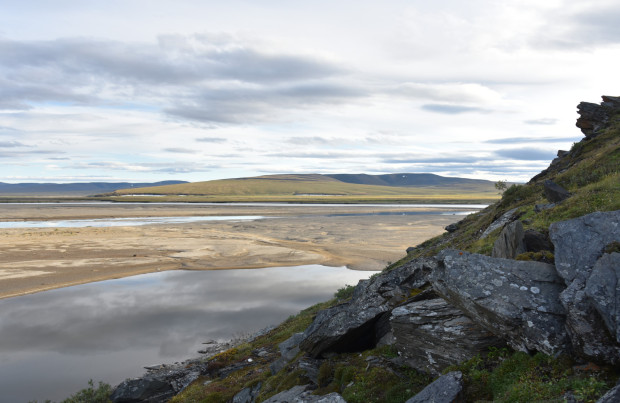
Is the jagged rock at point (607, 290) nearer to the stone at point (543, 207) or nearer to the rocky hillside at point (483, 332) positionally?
the rocky hillside at point (483, 332)

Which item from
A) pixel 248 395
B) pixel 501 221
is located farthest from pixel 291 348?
pixel 501 221

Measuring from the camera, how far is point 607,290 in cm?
831

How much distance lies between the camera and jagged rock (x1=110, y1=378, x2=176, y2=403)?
18.2 meters

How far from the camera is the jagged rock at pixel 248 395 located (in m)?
15.9

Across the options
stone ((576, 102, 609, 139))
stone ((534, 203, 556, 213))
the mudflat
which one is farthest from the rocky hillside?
the mudflat

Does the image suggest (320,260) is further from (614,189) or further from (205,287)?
(614,189)

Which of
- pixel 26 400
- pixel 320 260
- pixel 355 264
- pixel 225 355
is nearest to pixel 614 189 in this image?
pixel 225 355

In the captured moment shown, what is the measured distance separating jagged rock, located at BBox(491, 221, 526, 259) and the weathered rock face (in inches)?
68.3

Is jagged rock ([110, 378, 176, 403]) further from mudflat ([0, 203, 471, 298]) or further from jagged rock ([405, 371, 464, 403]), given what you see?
mudflat ([0, 203, 471, 298])

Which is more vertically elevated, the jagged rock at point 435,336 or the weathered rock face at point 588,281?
the weathered rock face at point 588,281

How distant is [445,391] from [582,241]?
16.1 ft

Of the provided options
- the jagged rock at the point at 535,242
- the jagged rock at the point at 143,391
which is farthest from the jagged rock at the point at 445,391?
the jagged rock at the point at 143,391

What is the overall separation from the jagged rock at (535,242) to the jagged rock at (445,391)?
5.01 metres

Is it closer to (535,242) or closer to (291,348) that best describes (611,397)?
(535,242)
